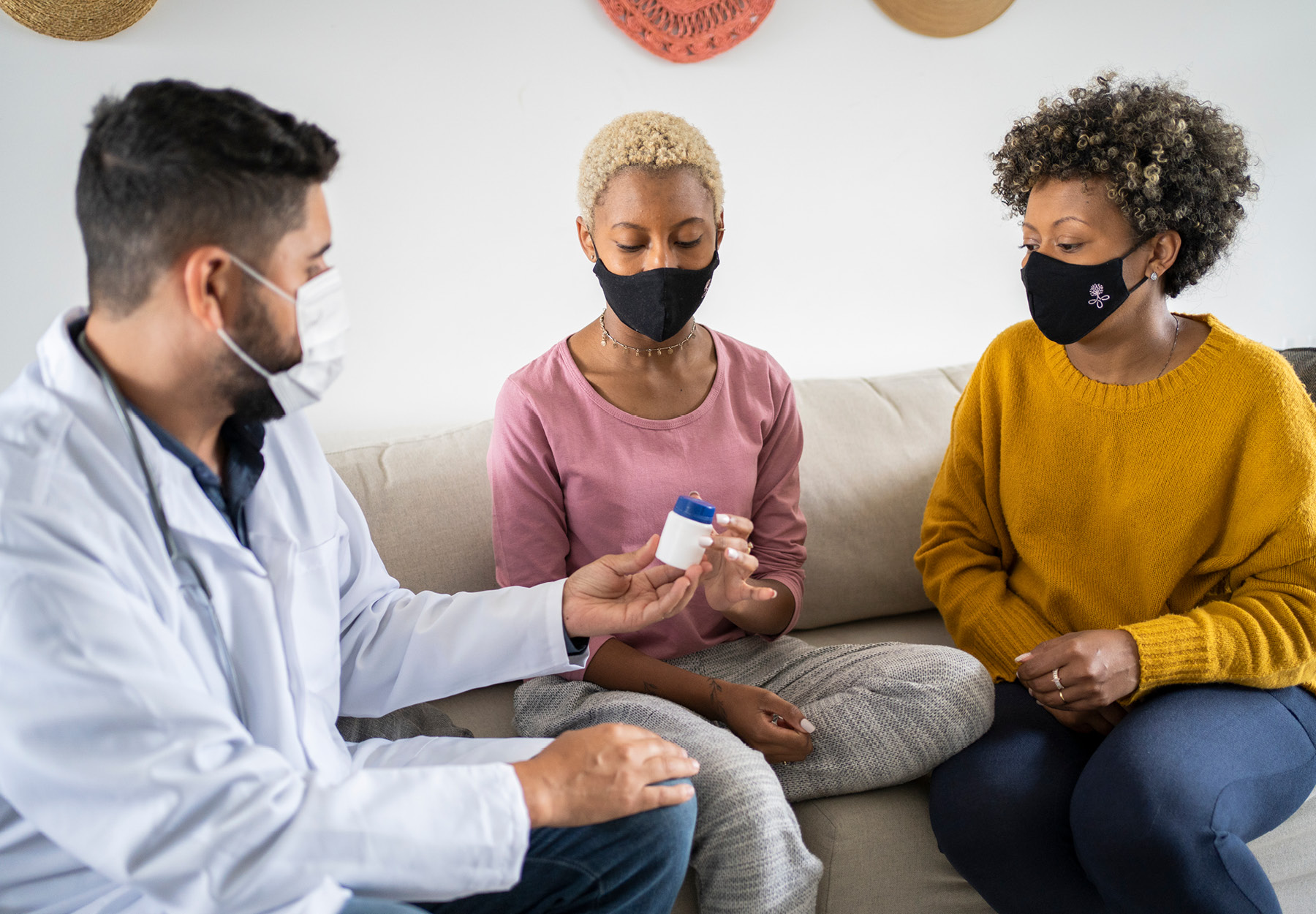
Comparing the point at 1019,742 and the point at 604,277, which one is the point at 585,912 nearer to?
the point at 1019,742

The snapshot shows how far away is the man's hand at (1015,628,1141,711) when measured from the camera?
1372 millimetres

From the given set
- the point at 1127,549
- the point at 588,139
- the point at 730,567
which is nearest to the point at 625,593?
the point at 730,567

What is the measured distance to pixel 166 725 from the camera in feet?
2.67

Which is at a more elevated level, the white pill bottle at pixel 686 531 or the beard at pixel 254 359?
the beard at pixel 254 359

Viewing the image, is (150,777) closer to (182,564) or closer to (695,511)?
(182,564)

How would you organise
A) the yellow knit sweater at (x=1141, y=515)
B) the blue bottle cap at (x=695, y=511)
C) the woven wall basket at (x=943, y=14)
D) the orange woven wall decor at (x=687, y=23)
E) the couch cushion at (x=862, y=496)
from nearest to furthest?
1. the blue bottle cap at (x=695, y=511)
2. the yellow knit sweater at (x=1141, y=515)
3. the couch cushion at (x=862, y=496)
4. the orange woven wall decor at (x=687, y=23)
5. the woven wall basket at (x=943, y=14)

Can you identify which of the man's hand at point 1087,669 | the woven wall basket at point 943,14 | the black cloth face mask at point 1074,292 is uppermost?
the woven wall basket at point 943,14

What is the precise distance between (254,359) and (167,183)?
0.19 metres

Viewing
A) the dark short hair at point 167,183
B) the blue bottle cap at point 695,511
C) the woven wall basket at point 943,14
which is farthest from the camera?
the woven wall basket at point 943,14

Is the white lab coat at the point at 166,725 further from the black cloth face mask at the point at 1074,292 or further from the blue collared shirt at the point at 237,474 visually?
the black cloth face mask at the point at 1074,292

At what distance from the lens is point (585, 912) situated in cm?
109

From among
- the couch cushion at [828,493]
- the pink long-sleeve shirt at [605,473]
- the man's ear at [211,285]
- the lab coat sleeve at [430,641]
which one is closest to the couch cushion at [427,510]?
the couch cushion at [828,493]

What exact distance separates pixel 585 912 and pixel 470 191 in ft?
5.04

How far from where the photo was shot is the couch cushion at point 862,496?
1.97 m
